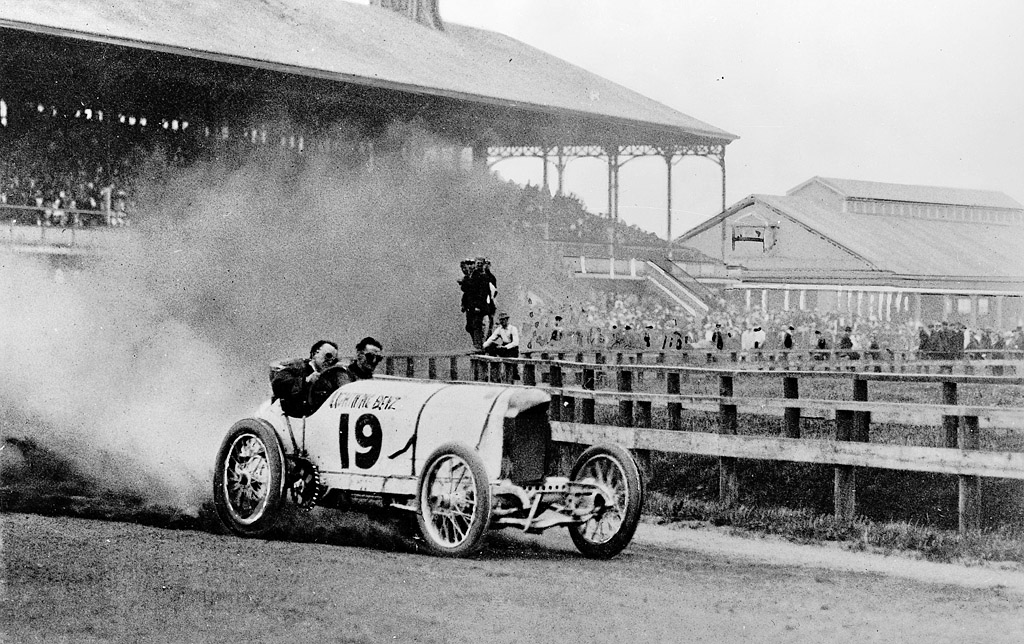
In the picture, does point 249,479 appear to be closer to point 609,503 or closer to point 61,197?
point 609,503

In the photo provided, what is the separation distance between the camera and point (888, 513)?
10.6 meters

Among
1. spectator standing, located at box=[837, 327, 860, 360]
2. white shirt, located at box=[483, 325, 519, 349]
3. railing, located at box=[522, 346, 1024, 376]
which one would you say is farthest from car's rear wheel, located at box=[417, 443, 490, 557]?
spectator standing, located at box=[837, 327, 860, 360]

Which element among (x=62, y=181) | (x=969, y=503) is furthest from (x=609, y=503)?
(x=62, y=181)

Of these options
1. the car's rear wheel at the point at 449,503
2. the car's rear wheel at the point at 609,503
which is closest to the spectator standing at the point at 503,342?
the car's rear wheel at the point at 609,503

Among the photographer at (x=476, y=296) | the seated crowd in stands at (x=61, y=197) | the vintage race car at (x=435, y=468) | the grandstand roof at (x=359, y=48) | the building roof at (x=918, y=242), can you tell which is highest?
the grandstand roof at (x=359, y=48)

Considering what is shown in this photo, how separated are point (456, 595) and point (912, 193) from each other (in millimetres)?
→ 8914

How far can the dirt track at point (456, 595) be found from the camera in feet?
21.3

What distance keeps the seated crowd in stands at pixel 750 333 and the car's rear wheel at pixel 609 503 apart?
47.1ft

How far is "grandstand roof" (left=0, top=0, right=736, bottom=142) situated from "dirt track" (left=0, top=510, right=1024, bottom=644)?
48.9 feet

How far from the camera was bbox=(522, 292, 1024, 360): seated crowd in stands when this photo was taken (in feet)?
77.9

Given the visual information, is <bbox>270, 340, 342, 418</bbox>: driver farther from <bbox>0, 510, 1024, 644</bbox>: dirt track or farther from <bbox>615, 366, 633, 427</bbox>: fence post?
<bbox>615, 366, 633, 427</bbox>: fence post

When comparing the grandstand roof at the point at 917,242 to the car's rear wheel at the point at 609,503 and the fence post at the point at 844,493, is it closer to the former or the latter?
the fence post at the point at 844,493

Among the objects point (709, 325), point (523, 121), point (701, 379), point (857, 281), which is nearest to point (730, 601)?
point (857, 281)

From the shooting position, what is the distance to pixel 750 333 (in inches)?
981
